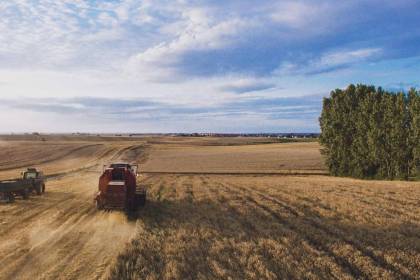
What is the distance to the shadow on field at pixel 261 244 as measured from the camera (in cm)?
1134

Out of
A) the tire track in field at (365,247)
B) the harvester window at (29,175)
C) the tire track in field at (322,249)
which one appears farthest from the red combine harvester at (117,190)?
the harvester window at (29,175)

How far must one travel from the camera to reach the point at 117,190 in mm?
20125

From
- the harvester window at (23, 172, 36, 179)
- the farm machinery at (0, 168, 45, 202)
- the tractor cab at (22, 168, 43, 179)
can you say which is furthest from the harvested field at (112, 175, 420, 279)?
the harvester window at (23, 172, 36, 179)

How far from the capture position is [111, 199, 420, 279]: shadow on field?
11.3m

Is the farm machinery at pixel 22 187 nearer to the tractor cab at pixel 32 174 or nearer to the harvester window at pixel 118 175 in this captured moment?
the tractor cab at pixel 32 174

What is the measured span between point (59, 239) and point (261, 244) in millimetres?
7952

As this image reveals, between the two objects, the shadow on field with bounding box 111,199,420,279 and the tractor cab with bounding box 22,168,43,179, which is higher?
the tractor cab with bounding box 22,168,43,179

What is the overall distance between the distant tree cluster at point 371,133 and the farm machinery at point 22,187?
1465 inches

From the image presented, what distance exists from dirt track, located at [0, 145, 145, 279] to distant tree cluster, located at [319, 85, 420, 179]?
35654mm

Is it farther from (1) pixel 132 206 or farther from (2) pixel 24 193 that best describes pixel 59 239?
(2) pixel 24 193

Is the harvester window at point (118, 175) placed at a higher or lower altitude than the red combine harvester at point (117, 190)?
higher

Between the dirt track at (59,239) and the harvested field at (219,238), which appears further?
the dirt track at (59,239)

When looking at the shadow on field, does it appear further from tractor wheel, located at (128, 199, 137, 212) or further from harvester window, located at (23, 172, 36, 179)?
harvester window, located at (23, 172, 36, 179)

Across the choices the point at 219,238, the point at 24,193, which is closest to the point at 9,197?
the point at 24,193
